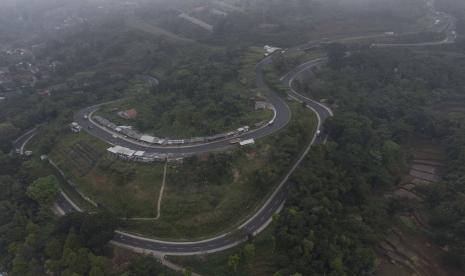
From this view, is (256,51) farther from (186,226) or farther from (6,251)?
(6,251)

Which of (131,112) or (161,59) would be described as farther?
(161,59)

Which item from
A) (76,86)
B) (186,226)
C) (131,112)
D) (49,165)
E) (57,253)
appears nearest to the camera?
(57,253)

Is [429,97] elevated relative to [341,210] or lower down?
elevated

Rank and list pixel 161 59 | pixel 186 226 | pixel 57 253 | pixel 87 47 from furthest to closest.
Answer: pixel 87 47
pixel 161 59
pixel 186 226
pixel 57 253

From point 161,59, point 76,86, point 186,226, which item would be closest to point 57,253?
point 186,226

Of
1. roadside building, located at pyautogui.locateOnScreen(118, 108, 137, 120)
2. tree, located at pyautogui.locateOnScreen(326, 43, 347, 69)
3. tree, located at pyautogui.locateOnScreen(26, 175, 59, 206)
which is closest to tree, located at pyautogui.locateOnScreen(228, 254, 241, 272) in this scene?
tree, located at pyautogui.locateOnScreen(26, 175, 59, 206)

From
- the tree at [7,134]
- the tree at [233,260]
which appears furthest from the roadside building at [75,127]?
the tree at [233,260]

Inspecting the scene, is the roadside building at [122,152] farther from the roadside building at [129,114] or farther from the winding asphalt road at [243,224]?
the roadside building at [129,114]

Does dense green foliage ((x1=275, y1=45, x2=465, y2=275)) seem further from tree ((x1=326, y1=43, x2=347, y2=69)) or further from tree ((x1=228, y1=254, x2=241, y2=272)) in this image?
tree ((x1=228, y1=254, x2=241, y2=272))
